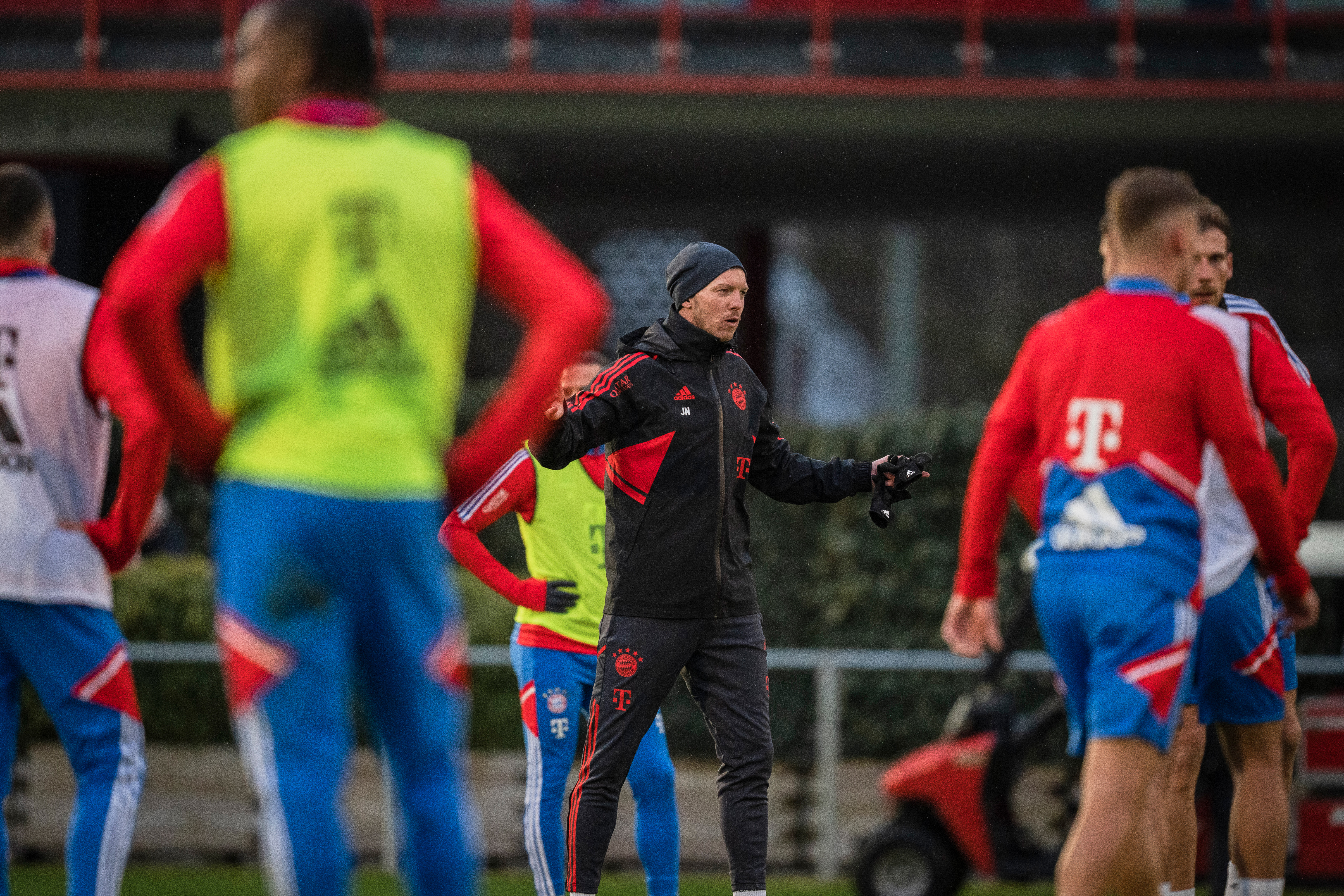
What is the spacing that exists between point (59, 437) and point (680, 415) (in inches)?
72.4

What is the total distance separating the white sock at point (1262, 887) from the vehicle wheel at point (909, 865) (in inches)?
122

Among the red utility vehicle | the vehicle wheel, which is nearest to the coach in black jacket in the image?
the red utility vehicle

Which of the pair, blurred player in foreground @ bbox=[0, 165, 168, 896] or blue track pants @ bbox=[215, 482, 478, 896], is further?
blurred player in foreground @ bbox=[0, 165, 168, 896]

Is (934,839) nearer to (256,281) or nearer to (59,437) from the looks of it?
(59,437)

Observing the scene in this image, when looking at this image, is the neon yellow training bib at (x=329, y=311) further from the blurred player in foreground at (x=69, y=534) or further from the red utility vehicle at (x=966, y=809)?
the red utility vehicle at (x=966, y=809)

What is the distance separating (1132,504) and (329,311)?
200 centimetres

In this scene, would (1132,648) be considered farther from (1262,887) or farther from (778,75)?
(778,75)

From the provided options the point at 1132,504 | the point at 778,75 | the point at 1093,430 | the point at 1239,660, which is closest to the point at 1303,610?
the point at 1239,660

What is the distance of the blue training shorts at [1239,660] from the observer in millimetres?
4625

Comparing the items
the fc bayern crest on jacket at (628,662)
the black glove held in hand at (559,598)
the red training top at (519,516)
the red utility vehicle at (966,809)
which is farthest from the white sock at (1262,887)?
the red utility vehicle at (966,809)

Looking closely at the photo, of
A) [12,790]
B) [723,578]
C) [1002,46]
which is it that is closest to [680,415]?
[723,578]

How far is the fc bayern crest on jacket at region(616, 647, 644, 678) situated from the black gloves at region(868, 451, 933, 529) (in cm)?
91

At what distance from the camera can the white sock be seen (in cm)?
453

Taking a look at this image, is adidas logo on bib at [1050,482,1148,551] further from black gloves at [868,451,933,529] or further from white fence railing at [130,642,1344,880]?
white fence railing at [130,642,1344,880]
